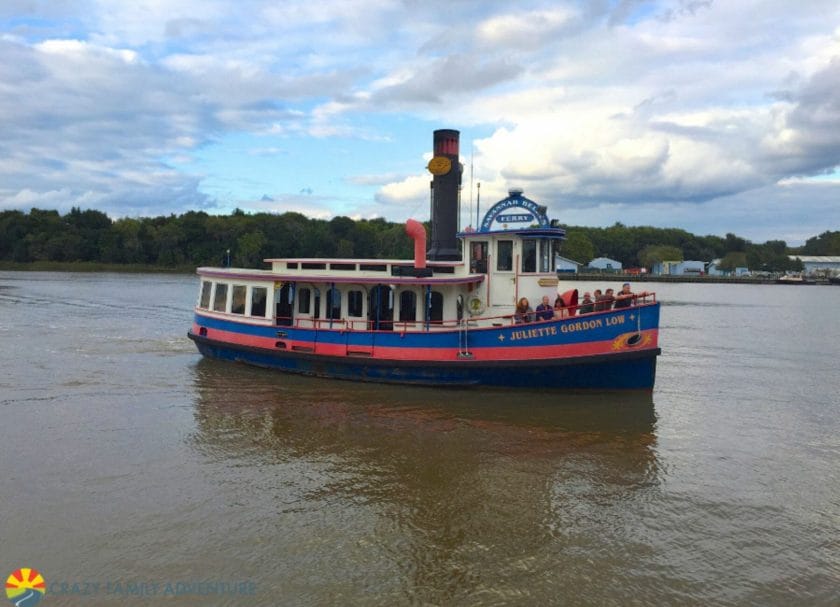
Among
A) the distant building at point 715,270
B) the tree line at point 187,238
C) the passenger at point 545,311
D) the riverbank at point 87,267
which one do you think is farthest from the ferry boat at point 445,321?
the distant building at point 715,270

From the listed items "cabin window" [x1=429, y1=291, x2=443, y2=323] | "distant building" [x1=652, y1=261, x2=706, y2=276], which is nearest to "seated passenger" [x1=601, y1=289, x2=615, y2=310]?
"cabin window" [x1=429, y1=291, x2=443, y2=323]

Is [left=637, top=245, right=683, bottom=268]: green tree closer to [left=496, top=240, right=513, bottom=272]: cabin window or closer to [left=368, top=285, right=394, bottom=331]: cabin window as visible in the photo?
[left=496, top=240, right=513, bottom=272]: cabin window

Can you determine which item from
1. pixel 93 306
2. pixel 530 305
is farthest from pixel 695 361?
pixel 93 306

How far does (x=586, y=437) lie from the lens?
12531 millimetres

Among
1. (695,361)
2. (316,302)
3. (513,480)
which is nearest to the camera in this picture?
(513,480)

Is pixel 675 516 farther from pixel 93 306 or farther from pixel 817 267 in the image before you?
pixel 817 267

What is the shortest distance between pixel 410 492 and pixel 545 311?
7.35 metres

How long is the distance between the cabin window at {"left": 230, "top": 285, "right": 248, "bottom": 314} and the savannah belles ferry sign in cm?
732

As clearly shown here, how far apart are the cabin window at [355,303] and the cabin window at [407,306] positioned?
3.93 feet

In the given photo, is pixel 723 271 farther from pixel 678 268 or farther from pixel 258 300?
pixel 258 300

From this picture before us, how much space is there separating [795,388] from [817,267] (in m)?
163

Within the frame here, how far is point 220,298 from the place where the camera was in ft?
64.5

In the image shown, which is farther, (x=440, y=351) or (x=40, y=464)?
(x=440, y=351)

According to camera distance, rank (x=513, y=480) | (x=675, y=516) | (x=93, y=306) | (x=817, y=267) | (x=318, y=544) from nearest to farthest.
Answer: (x=318, y=544), (x=675, y=516), (x=513, y=480), (x=93, y=306), (x=817, y=267)
